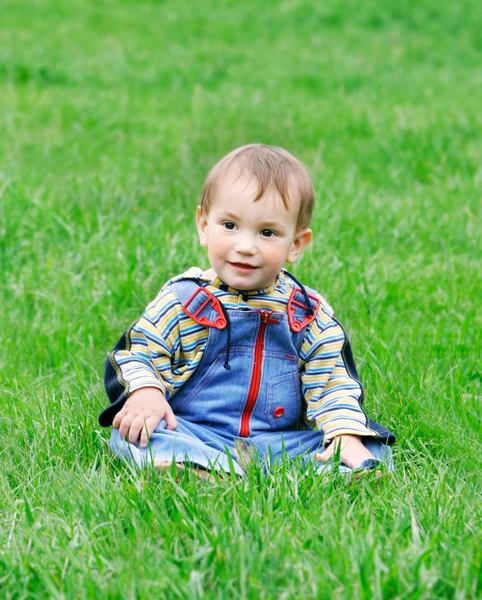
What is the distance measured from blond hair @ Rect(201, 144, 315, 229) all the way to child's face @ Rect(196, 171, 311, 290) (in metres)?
0.02

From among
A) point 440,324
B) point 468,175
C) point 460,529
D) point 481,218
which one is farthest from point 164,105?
point 460,529

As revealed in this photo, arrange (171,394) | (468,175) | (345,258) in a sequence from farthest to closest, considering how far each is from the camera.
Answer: (468,175) < (345,258) < (171,394)

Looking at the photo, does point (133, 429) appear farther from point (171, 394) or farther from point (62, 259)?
point (62, 259)

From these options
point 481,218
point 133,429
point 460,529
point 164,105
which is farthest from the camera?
point 164,105

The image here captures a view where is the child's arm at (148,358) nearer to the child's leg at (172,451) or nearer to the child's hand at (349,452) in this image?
the child's leg at (172,451)

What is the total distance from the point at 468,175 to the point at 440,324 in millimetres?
2622

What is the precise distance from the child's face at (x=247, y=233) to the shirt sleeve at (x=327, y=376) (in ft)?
0.89

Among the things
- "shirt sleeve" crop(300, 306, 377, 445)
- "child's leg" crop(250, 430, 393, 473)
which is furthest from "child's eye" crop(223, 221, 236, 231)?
"child's leg" crop(250, 430, 393, 473)

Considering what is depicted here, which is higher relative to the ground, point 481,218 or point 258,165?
point 258,165

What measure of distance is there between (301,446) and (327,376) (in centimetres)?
25

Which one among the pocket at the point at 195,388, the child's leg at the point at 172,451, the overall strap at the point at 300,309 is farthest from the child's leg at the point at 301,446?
the overall strap at the point at 300,309

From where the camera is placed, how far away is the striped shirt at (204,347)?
2.85m

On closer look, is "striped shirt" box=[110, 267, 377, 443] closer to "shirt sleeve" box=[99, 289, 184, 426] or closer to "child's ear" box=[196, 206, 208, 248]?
"shirt sleeve" box=[99, 289, 184, 426]

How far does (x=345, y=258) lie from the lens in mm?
4457
